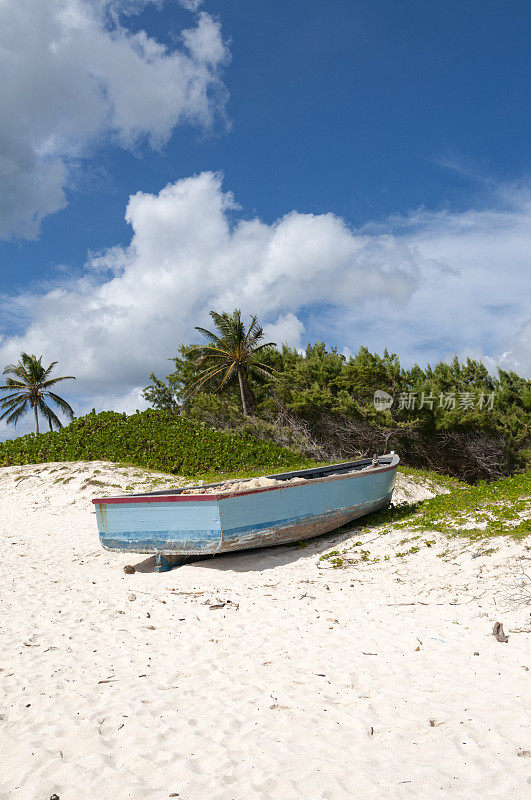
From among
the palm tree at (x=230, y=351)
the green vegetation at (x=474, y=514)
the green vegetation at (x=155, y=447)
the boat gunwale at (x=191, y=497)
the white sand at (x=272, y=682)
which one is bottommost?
the white sand at (x=272, y=682)

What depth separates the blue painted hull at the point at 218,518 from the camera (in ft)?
24.9

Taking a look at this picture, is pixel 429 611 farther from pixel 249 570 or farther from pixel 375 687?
pixel 249 570

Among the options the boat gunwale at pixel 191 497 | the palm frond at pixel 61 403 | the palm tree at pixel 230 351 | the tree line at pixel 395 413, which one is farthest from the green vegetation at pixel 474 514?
the palm frond at pixel 61 403

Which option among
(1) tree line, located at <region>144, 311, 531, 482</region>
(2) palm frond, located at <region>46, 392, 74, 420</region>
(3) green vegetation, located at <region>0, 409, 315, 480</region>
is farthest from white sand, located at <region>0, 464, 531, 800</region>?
(2) palm frond, located at <region>46, 392, 74, 420</region>

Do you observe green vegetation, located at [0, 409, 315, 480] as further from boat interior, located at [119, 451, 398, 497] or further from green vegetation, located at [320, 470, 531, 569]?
green vegetation, located at [320, 470, 531, 569]

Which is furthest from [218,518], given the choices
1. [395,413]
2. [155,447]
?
[395,413]

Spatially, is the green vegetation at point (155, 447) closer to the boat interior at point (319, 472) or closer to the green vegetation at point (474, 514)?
the boat interior at point (319, 472)

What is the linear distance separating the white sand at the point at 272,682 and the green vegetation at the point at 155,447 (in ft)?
34.1

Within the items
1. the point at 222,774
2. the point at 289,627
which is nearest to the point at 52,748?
the point at 222,774

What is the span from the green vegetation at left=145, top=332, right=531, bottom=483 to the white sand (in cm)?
1579

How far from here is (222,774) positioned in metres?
2.95

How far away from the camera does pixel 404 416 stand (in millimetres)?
23391

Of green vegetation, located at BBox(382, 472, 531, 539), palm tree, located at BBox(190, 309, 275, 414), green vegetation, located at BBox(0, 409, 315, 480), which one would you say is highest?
palm tree, located at BBox(190, 309, 275, 414)

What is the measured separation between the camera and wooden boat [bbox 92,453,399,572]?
7598 mm
